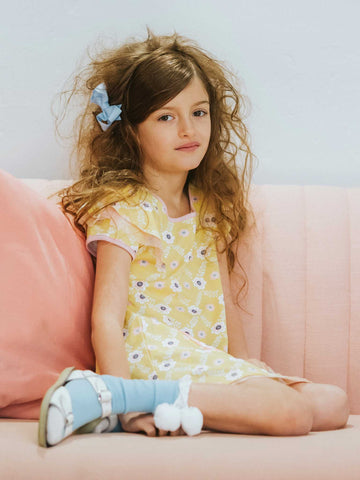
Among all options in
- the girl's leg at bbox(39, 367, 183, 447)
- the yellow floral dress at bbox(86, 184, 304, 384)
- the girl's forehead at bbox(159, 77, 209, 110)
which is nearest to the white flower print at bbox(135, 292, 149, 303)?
the yellow floral dress at bbox(86, 184, 304, 384)

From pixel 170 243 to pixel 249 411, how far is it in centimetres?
49

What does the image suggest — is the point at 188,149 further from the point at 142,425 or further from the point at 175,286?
the point at 142,425

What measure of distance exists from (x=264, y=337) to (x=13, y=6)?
1.11 metres

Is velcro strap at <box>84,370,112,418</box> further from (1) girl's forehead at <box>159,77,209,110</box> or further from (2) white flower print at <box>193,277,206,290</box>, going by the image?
(1) girl's forehead at <box>159,77,209,110</box>

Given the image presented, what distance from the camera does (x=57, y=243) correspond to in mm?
1372

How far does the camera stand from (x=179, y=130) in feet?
4.86

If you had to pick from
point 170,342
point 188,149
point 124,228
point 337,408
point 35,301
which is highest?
point 188,149

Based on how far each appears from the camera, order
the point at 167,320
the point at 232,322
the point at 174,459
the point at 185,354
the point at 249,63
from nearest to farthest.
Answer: the point at 174,459
the point at 185,354
the point at 167,320
the point at 232,322
the point at 249,63

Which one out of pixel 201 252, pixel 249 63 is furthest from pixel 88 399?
pixel 249 63

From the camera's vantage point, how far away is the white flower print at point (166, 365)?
1.34 metres

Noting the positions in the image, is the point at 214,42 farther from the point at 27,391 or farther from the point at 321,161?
the point at 27,391

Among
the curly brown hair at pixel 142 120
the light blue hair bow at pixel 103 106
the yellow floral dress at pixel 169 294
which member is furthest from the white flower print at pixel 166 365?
the light blue hair bow at pixel 103 106

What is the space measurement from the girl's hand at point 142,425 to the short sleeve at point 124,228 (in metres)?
0.39

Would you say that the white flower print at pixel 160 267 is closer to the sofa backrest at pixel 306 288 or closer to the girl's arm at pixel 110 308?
the girl's arm at pixel 110 308
